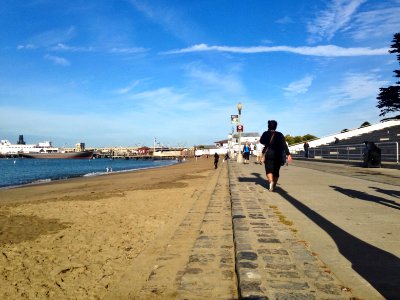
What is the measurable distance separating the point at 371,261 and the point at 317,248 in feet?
2.24

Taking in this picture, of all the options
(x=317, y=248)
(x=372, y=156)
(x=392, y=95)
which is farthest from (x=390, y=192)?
(x=392, y=95)

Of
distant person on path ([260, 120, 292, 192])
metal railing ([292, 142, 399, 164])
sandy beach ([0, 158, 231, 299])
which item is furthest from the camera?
metal railing ([292, 142, 399, 164])

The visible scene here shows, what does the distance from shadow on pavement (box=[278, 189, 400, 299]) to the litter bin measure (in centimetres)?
1539

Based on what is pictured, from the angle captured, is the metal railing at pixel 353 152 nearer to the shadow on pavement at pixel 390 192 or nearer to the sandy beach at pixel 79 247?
the shadow on pavement at pixel 390 192

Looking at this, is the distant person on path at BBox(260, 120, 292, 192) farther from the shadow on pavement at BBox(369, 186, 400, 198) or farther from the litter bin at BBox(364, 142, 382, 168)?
the litter bin at BBox(364, 142, 382, 168)

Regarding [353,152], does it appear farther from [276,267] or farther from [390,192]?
[276,267]

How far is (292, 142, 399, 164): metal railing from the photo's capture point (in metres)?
19.6

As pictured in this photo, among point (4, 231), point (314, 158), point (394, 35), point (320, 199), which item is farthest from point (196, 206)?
point (394, 35)

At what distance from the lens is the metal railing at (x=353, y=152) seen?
19594 millimetres

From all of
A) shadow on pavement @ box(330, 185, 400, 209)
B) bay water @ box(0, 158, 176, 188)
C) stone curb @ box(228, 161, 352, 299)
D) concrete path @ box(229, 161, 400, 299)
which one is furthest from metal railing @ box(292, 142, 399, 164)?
bay water @ box(0, 158, 176, 188)

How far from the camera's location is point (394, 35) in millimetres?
37438

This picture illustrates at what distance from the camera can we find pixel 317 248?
4465 mm

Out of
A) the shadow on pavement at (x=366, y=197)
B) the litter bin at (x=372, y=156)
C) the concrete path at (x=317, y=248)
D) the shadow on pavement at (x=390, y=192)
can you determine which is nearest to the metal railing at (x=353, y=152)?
the litter bin at (x=372, y=156)

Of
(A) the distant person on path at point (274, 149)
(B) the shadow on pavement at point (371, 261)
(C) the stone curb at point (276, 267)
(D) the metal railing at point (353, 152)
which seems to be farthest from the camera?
(D) the metal railing at point (353, 152)
